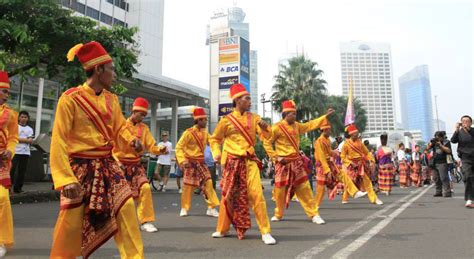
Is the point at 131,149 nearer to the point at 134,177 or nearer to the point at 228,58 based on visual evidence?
the point at 134,177

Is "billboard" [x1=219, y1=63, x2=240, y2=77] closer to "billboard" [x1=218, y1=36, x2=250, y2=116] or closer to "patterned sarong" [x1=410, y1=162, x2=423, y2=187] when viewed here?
"billboard" [x1=218, y1=36, x2=250, y2=116]

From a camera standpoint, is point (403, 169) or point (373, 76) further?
point (373, 76)

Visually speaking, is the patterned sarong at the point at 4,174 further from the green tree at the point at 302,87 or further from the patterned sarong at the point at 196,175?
the green tree at the point at 302,87

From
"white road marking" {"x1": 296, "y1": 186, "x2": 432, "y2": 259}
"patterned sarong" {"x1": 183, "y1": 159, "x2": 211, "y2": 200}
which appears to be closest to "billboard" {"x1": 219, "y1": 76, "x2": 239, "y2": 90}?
"patterned sarong" {"x1": 183, "y1": 159, "x2": 211, "y2": 200}

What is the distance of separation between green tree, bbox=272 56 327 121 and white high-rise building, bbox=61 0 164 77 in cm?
1464

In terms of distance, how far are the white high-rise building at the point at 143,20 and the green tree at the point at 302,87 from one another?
1464 cm

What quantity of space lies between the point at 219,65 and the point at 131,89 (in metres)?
6.85

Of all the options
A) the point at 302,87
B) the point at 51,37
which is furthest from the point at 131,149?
the point at 302,87

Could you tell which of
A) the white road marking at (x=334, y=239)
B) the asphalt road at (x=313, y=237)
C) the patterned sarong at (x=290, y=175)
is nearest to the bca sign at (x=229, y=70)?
the asphalt road at (x=313, y=237)

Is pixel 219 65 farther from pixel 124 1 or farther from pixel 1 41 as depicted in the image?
pixel 124 1

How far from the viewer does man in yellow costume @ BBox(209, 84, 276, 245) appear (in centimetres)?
519

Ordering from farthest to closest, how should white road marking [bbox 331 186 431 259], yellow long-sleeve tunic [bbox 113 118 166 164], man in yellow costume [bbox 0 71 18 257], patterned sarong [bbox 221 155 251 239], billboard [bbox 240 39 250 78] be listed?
billboard [bbox 240 39 250 78], yellow long-sleeve tunic [bbox 113 118 166 164], patterned sarong [bbox 221 155 251 239], man in yellow costume [bbox 0 71 18 257], white road marking [bbox 331 186 431 259]

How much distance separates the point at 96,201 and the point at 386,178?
11390 millimetres

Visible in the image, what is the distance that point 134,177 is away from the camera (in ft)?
19.9
